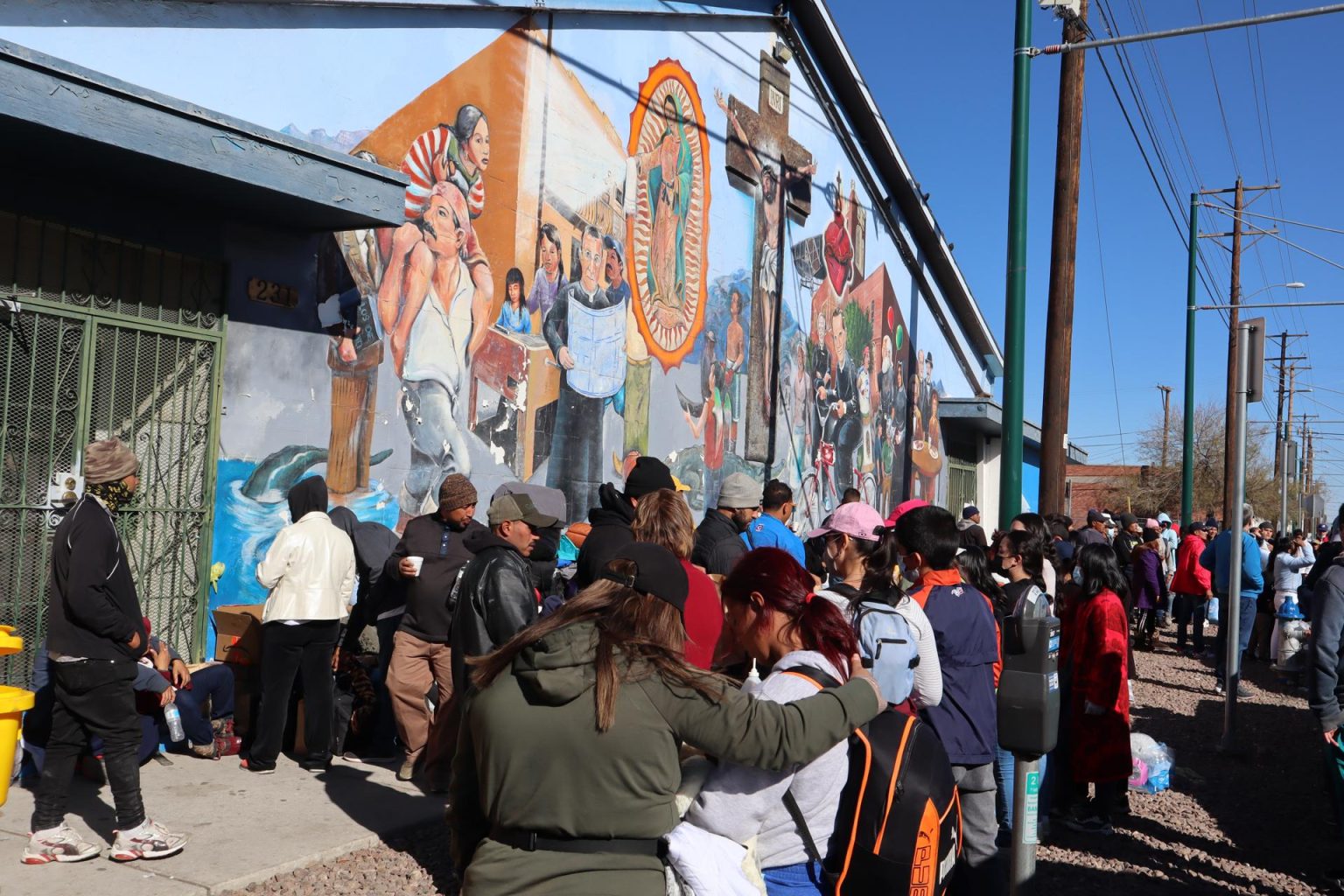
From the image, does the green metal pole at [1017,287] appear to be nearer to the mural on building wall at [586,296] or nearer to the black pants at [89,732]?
the mural on building wall at [586,296]

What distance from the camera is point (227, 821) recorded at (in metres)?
5.95

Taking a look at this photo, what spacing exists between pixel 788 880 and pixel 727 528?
15.7 ft

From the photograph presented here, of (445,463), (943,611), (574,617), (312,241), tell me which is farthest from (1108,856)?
(312,241)

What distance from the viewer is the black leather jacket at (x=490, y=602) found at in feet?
18.1

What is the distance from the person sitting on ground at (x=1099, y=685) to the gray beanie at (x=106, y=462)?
5355mm

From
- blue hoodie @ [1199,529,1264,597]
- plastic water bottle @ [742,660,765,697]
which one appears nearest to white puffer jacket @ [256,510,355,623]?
plastic water bottle @ [742,660,765,697]

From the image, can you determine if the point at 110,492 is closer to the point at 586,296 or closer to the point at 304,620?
the point at 304,620

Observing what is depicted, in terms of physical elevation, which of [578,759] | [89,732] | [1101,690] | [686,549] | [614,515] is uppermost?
[614,515]

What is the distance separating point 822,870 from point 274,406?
6.57 metres

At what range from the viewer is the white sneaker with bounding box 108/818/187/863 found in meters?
5.15

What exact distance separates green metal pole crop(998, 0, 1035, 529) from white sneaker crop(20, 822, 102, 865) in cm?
894

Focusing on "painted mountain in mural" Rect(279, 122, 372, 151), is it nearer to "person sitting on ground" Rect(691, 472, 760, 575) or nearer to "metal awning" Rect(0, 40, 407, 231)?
"metal awning" Rect(0, 40, 407, 231)

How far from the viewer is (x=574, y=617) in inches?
101

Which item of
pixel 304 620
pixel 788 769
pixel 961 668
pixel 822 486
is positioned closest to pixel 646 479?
pixel 961 668
